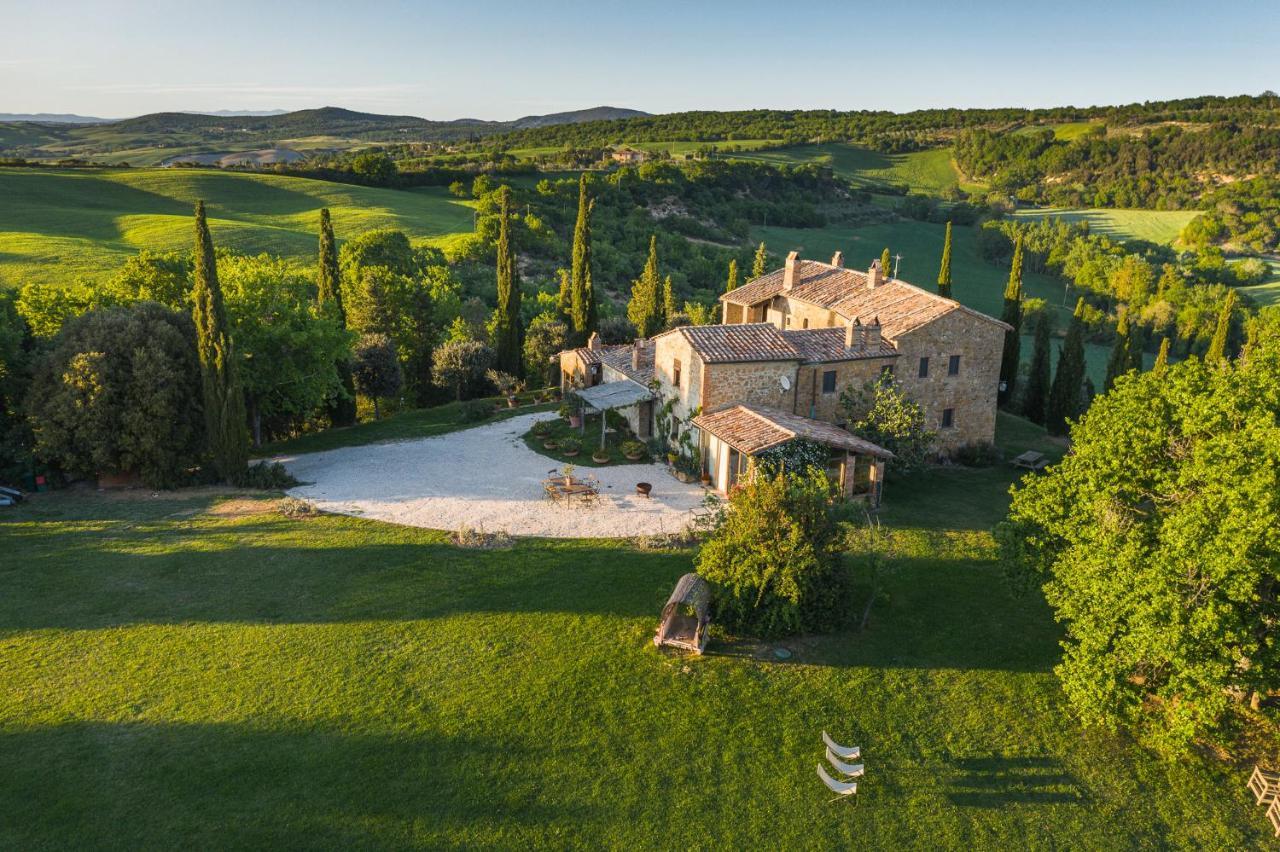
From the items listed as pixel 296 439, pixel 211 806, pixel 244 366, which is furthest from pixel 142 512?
pixel 211 806

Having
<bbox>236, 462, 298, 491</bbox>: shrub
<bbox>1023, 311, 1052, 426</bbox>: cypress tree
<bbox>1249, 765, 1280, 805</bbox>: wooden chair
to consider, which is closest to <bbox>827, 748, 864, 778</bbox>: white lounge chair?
<bbox>1249, 765, 1280, 805</bbox>: wooden chair

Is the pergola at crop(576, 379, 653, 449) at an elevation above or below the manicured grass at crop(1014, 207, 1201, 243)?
below

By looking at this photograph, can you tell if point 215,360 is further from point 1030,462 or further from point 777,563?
point 1030,462

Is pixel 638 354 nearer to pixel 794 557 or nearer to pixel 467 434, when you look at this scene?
pixel 467 434

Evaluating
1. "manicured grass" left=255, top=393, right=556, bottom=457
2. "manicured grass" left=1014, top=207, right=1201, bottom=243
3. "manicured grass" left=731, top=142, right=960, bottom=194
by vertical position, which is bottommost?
"manicured grass" left=255, top=393, right=556, bottom=457

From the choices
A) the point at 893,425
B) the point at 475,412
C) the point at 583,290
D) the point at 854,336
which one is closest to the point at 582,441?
the point at 475,412

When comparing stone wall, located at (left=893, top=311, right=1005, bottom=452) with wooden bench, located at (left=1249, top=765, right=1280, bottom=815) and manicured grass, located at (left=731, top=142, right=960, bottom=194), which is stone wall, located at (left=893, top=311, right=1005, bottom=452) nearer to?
wooden bench, located at (left=1249, top=765, right=1280, bottom=815)
